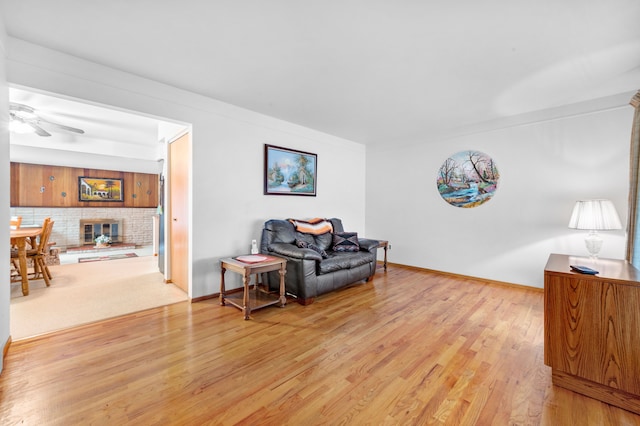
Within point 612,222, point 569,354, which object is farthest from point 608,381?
point 612,222

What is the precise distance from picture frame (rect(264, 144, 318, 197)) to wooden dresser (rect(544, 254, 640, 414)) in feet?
10.9

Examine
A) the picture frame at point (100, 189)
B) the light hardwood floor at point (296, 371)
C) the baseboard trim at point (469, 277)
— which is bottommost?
the light hardwood floor at point (296, 371)

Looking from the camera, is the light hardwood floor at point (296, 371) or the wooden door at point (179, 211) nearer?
the light hardwood floor at point (296, 371)

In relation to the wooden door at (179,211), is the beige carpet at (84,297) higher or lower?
lower

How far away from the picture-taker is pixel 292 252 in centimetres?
329

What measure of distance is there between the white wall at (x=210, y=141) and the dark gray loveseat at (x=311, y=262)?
386 millimetres

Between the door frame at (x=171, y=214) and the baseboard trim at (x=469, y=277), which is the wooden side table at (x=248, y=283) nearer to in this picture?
the door frame at (x=171, y=214)

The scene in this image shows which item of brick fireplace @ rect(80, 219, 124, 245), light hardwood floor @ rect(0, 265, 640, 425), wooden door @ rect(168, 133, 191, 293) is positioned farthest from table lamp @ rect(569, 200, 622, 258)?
brick fireplace @ rect(80, 219, 124, 245)

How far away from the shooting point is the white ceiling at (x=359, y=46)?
6.03 ft

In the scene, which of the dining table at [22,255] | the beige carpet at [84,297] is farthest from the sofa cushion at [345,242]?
the dining table at [22,255]

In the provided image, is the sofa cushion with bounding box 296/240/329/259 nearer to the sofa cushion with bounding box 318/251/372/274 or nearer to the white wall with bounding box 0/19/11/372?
the sofa cushion with bounding box 318/251/372/274

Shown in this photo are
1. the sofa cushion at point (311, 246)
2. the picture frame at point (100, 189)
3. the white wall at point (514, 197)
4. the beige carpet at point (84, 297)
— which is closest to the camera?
the beige carpet at point (84, 297)

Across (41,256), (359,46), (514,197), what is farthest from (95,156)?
(514,197)

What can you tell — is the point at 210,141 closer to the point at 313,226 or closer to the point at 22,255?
the point at 313,226
